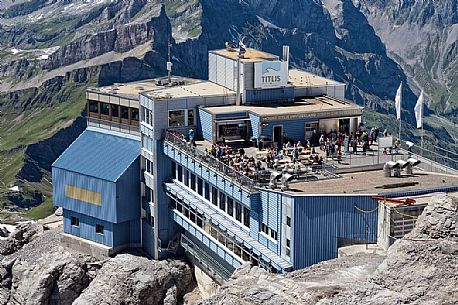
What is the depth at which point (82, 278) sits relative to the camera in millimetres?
85062

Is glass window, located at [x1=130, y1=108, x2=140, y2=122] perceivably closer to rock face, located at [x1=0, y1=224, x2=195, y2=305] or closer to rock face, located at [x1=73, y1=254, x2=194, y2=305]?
rock face, located at [x1=0, y1=224, x2=195, y2=305]

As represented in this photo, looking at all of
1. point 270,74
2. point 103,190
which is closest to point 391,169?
point 270,74

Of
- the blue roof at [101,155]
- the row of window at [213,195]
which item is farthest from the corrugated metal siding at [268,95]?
the blue roof at [101,155]

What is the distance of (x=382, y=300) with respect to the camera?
1576 inches

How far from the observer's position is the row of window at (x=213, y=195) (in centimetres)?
7162

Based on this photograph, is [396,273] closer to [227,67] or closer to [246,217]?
[246,217]

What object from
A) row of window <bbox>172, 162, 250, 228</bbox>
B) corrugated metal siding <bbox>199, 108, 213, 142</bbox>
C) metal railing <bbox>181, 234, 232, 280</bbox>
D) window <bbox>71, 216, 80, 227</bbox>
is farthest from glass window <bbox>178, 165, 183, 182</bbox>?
window <bbox>71, 216, 80, 227</bbox>

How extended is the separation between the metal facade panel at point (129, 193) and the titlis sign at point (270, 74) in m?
13.3

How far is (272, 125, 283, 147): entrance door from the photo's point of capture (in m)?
81.0

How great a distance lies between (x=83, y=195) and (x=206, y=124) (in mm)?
14228

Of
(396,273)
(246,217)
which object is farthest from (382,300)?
(246,217)

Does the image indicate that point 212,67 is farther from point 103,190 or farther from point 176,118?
point 103,190

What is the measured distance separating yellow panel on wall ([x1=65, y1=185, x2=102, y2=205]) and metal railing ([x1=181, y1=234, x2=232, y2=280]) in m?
8.69

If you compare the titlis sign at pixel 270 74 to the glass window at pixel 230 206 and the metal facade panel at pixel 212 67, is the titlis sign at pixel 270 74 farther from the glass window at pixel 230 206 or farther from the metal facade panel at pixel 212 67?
the glass window at pixel 230 206
